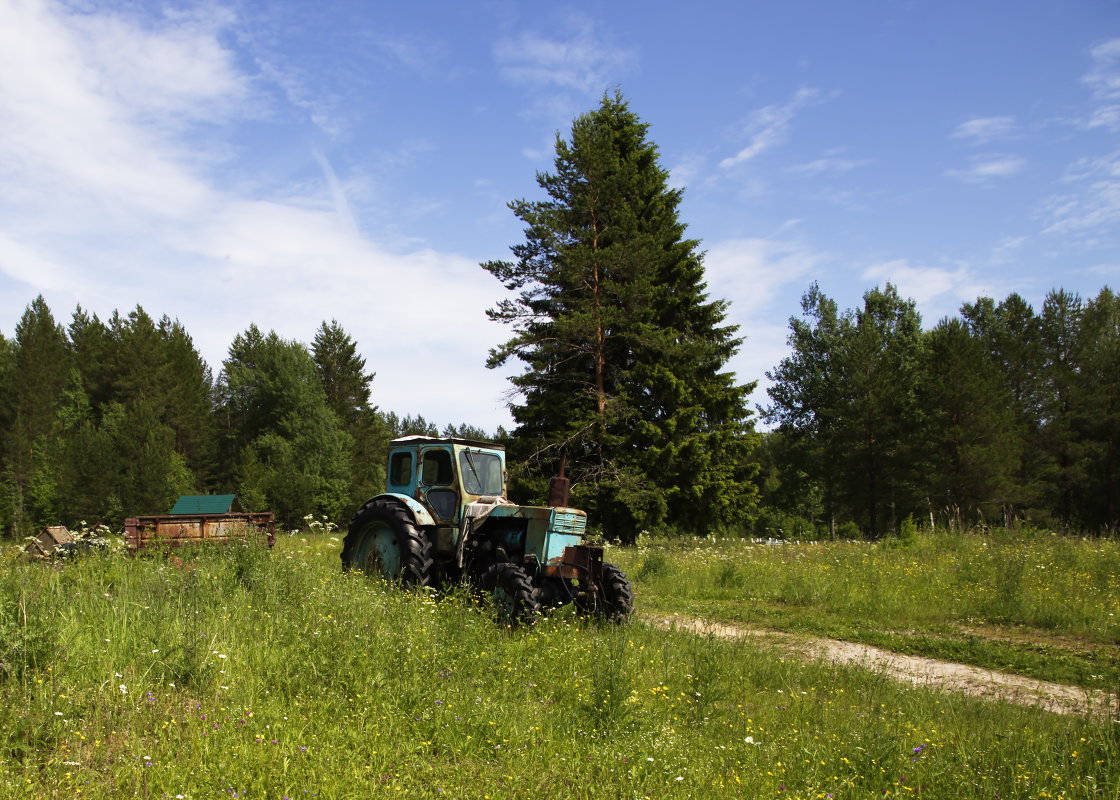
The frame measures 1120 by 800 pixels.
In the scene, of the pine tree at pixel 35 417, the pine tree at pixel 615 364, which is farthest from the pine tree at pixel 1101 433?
the pine tree at pixel 35 417

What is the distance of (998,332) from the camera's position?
44844 mm

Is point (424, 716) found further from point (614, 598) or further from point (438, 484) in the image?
point (438, 484)

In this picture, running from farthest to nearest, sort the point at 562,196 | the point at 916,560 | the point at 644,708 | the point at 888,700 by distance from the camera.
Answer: the point at 562,196, the point at 916,560, the point at 888,700, the point at 644,708

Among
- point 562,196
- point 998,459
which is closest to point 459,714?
point 562,196

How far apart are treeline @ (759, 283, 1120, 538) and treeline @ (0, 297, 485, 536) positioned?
22645 mm

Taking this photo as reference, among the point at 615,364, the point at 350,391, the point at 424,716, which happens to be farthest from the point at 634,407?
the point at 350,391

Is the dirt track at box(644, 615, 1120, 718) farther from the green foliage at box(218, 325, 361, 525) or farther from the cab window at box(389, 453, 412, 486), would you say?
the green foliage at box(218, 325, 361, 525)

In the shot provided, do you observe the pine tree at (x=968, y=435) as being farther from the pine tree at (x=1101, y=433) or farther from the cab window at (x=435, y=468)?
the cab window at (x=435, y=468)

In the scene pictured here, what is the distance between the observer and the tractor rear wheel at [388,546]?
359 inches

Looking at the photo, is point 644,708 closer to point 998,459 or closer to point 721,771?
point 721,771

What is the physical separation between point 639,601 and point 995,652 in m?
5.34

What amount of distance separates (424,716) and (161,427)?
45120 mm

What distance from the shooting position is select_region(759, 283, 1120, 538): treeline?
32.8m

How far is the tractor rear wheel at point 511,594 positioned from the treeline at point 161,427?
Answer: 127ft
